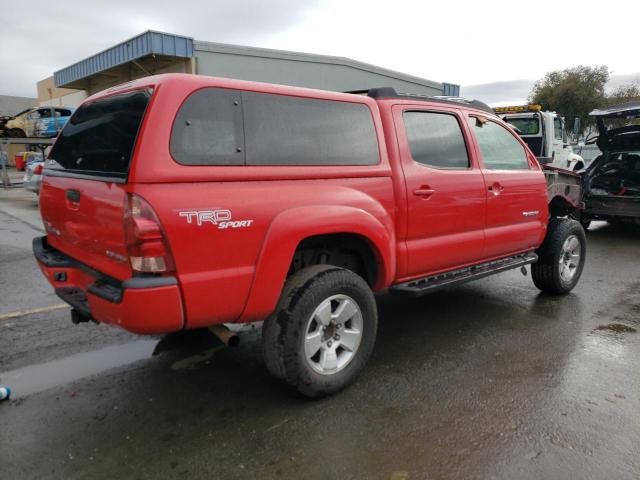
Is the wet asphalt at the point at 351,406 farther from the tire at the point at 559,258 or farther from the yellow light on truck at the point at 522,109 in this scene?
the yellow light on truck at the point at 522,109

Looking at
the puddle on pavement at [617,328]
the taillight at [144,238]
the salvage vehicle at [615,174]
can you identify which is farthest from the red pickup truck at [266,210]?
the salvage vehicle at [615,174]

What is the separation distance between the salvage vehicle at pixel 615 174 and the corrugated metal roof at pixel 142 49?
46.1ft

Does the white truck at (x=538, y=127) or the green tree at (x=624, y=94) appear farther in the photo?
the green tree at (x=624, y=94)

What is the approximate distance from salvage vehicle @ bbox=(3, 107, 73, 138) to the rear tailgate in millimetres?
17452

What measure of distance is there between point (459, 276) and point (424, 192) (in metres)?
0.86

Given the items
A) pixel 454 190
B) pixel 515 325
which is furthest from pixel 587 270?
pixel 454 190

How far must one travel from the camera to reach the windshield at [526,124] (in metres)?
12.4

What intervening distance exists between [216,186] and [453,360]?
2.26 metres

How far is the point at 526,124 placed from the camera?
41.2 feet

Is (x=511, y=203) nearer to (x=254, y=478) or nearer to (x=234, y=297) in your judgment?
(x=234, y=297)

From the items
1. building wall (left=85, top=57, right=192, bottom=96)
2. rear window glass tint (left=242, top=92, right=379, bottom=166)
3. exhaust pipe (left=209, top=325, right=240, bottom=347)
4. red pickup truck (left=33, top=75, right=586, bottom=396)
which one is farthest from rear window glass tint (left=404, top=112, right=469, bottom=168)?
building wall (left=85, top=57, right=192, bottom=96)

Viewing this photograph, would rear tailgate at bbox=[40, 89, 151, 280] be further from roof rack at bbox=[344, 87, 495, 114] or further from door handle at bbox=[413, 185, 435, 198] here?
door handle at bbox=[413, 185, 435, 198]

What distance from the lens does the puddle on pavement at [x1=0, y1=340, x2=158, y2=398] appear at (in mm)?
3334

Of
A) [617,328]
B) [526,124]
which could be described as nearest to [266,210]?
[617,328]
